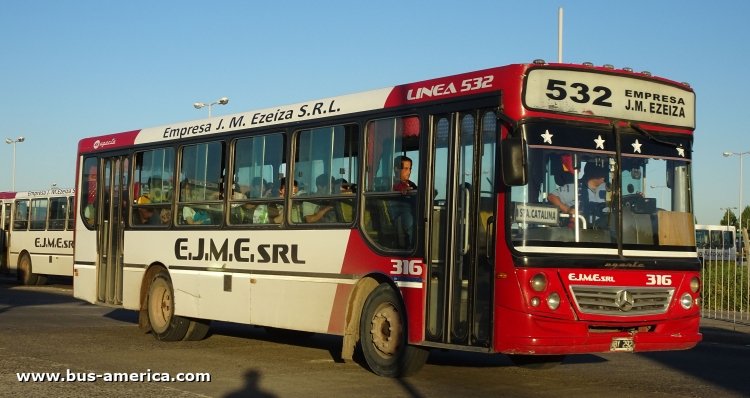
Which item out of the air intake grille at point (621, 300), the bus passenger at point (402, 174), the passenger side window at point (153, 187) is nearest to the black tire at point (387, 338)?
the bus passenger at point (402, 174)

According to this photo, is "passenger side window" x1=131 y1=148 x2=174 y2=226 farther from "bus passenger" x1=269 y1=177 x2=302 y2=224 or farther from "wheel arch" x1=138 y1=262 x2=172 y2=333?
"bus passenger" x1=269 y1=177 x2=302 y2=224

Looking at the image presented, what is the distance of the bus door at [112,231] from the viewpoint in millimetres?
17688

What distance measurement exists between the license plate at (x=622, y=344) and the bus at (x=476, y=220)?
0.01 m

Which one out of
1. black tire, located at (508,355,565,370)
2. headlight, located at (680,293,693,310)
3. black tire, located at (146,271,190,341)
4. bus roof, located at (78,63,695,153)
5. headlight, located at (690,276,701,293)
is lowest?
black tire, located at (508,355,565,370)

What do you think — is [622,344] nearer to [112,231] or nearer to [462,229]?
[462,229]

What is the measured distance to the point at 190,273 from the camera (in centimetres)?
1603

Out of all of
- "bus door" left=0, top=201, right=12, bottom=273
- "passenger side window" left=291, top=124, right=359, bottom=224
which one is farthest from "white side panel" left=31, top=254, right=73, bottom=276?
"passenger side window" left=291, top=124, right=359, bottom=224

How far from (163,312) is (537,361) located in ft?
20.6

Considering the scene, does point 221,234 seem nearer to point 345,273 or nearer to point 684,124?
point 345,273

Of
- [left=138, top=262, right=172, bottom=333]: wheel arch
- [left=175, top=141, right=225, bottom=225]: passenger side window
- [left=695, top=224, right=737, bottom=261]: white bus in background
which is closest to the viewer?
[left=175, top=141, right=225, bottom=225]: passenger side window

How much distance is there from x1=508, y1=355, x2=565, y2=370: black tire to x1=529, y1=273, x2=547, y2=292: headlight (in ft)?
7.98

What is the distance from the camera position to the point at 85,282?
18.3 meters

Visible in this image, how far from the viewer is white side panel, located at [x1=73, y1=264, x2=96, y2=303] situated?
59.3 ft

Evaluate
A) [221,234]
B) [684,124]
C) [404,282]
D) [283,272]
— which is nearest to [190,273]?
[221,234]
